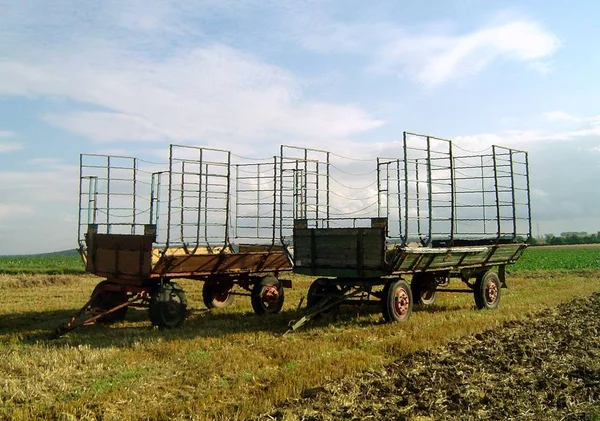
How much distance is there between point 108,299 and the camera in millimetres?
11852

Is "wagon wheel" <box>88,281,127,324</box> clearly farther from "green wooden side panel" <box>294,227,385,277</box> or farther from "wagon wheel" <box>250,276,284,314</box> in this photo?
"green wooden side panel" <box>294,227,385,277</box>

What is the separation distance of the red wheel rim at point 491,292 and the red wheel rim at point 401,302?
3159 mm

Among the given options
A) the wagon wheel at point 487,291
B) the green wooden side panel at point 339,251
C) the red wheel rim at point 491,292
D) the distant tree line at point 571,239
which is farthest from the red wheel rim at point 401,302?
the distant tree line at point 571,239

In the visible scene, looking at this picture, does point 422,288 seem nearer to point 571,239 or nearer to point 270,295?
point 270,295

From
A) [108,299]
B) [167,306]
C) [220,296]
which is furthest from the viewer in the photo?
[220,296]

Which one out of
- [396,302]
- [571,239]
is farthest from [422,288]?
[571,239]

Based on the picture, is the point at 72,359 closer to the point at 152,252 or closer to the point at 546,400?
the point at 152,252

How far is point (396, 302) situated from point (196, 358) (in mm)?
4577

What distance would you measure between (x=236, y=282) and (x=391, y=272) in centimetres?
380

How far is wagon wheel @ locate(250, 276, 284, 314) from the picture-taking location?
12.8 metres

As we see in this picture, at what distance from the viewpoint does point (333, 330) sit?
10578 millimetres

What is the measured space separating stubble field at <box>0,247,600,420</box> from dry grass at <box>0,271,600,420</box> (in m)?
0.02

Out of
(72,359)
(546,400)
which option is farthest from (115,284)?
(546,400)

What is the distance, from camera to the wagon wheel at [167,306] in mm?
10898
